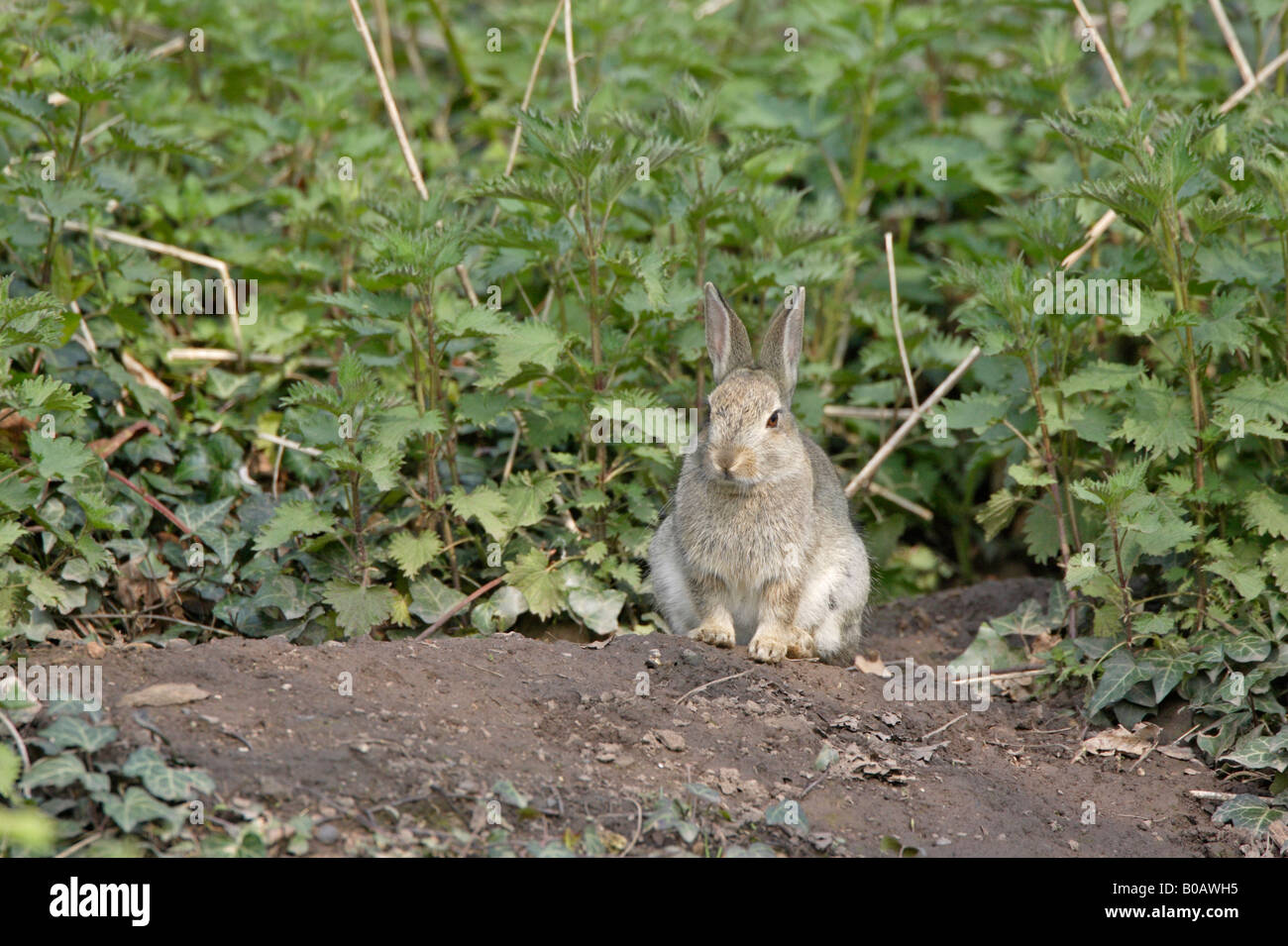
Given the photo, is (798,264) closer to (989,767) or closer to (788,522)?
(788,522)

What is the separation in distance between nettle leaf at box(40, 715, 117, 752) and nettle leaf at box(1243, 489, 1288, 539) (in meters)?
5.05

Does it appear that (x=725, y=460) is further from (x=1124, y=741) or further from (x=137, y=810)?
(x=137, y=810)

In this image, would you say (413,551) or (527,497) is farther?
(527,497)

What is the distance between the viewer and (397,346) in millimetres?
7004

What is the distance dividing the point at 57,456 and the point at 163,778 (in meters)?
1.83

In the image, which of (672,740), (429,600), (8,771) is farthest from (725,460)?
A: (8,771)

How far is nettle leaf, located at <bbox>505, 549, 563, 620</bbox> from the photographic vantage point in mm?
6699

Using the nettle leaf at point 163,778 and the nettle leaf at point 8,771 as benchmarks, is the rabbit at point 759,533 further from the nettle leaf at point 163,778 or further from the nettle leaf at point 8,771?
the nettle leaf at point 8,771

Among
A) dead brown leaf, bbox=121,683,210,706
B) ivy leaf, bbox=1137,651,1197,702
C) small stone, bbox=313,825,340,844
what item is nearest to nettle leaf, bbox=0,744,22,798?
dead brown leaf, bbox=121,683,210,706

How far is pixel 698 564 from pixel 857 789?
5.40 feet

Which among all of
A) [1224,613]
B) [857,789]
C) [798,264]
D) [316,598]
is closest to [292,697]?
[316,598]

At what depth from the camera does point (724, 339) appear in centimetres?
670

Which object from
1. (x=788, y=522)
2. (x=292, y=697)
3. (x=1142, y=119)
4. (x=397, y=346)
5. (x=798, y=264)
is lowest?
(x=292, y=697)

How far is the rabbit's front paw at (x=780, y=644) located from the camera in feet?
21.2
